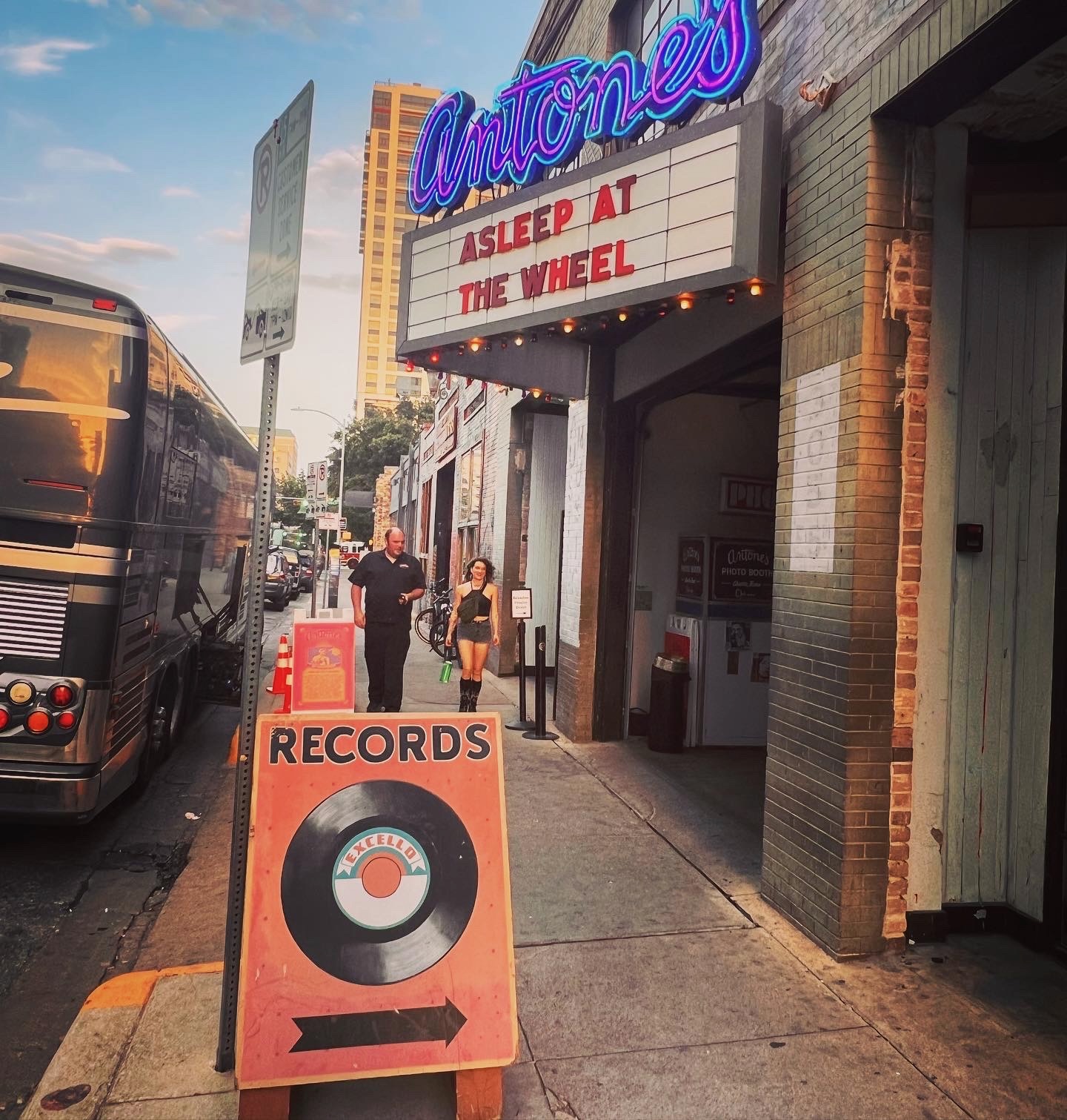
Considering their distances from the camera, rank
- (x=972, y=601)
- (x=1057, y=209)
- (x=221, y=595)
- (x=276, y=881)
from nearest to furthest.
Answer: (x=276, y=881)
(x=1057, y=209)
(x=972, y=601)
(x=221, y=595)

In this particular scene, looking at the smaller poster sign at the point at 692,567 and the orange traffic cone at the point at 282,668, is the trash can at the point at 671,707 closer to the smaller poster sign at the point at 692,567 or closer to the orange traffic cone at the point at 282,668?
the smaller poster sign at the point at 692,567

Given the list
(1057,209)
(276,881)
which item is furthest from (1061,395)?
(276,881)

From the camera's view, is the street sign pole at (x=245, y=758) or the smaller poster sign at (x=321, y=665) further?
the smaller poster sign at (x=321, y=665)

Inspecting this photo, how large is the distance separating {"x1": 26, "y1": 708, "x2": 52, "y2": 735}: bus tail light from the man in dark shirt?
4074mm

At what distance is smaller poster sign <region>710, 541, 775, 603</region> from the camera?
9000mm

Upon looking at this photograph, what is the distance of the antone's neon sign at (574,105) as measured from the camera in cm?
533

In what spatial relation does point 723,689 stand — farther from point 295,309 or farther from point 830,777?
point 295,309

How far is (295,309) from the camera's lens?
10.5ft

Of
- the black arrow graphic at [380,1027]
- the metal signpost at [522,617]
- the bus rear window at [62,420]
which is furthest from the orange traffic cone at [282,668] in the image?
the black arrow graphic at [380,1027]

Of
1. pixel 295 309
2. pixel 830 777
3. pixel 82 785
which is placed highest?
pixel 295 309

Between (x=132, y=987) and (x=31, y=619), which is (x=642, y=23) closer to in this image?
(x=31, y=619)

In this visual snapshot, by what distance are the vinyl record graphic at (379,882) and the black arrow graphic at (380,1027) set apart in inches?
4.7

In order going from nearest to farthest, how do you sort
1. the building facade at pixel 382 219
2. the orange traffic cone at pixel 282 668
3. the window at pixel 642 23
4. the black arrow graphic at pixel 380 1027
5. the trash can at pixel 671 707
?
the black arrow graphic at pixel 380 1027 → the window at pixel 642 23 → the trash can at pixel 671 707 → the orange traffic cone at pixel 282 668 → the building facade at pixel 382 219

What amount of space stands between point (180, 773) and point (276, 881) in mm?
5667
